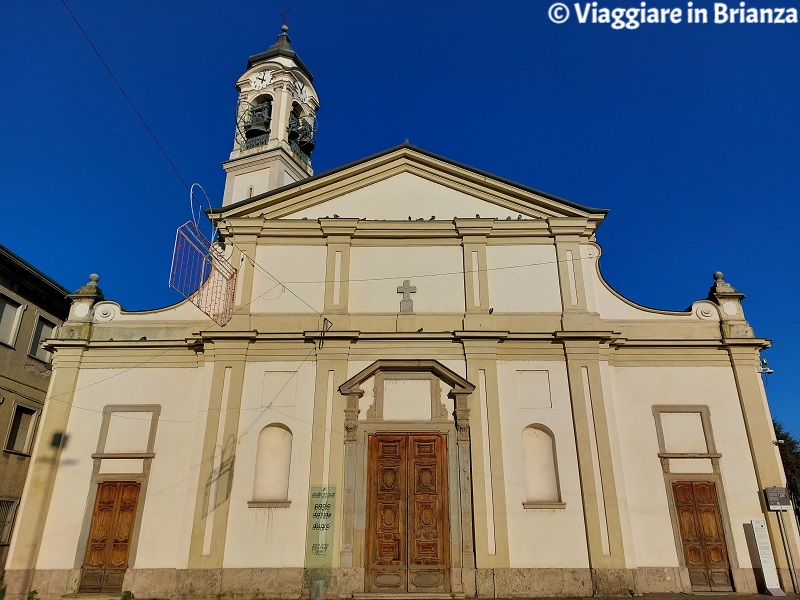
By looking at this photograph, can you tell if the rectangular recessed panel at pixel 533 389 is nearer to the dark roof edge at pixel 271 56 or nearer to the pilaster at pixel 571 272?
the pilaster at pixel 571 272

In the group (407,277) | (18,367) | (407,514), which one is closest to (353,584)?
(407,514)

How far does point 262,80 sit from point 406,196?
39.4 feet

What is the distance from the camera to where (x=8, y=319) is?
701 inches

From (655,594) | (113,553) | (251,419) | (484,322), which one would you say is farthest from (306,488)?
(655,594)

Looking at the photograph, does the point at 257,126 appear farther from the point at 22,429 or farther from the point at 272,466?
the point at 272,466

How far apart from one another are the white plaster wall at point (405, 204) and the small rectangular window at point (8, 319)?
927cm

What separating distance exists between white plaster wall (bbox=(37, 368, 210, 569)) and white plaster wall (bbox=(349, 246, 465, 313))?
4.45 meters

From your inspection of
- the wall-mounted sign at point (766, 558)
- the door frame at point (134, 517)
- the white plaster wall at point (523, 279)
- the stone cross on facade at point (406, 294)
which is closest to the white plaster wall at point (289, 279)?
the stone cross on facade at point (406, 294)

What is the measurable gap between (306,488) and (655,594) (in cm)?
777

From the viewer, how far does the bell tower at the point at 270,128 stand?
2339 cm

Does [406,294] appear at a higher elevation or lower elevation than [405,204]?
lower

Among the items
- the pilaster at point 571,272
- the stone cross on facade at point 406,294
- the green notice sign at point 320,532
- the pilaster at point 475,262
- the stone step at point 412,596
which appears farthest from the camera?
the stone cross on facade at point 406,294

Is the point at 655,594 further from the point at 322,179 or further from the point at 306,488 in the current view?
the point at 322,179

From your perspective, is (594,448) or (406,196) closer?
(594,448)
